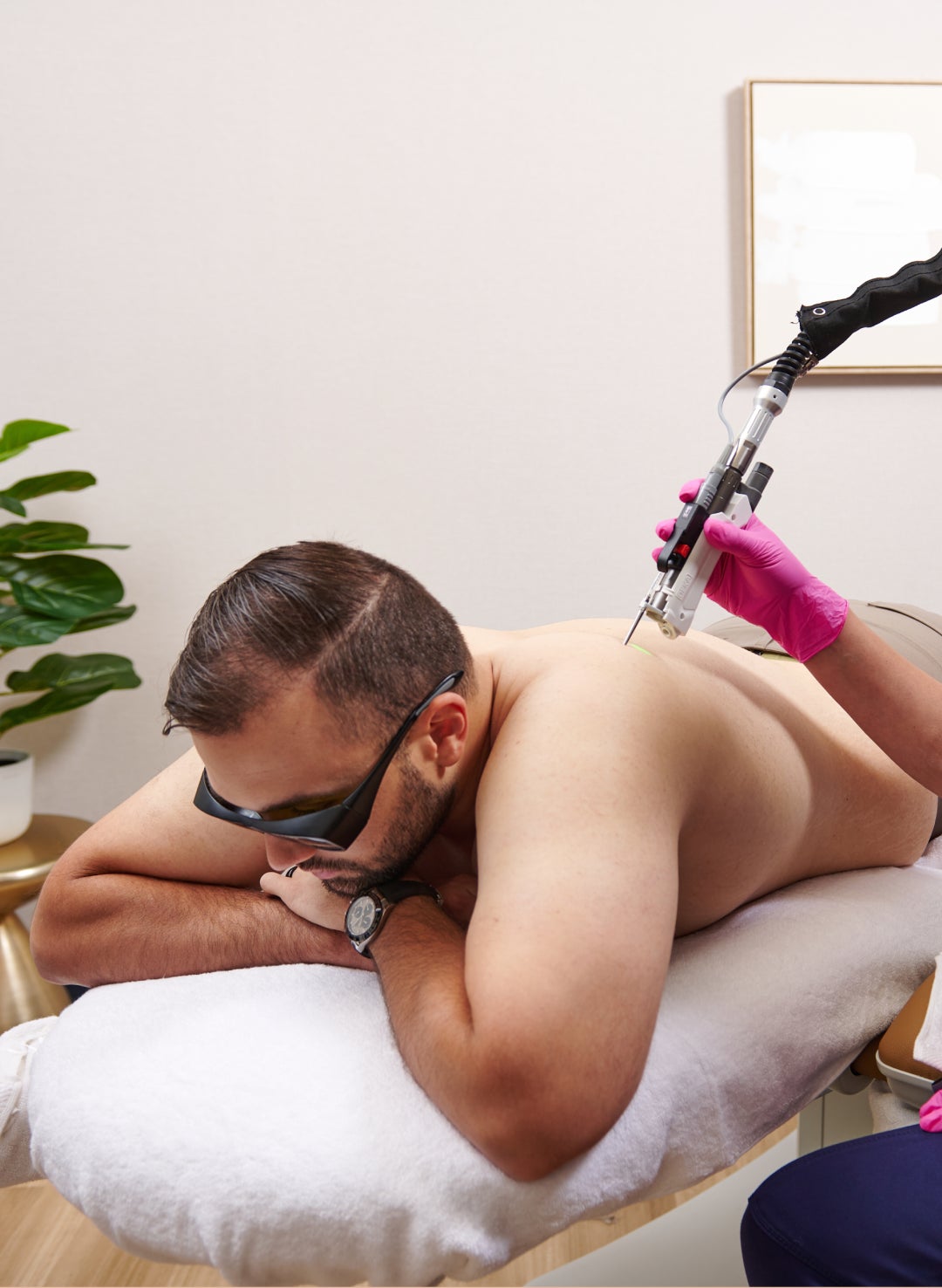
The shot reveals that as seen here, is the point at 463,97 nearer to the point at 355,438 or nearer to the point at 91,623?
the point at 355,438

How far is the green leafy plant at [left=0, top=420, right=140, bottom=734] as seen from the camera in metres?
1.92

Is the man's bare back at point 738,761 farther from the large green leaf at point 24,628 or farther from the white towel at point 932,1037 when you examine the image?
the large green leaf at point 24,628

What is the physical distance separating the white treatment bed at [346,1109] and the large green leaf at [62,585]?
1061mm

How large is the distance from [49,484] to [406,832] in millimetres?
1357

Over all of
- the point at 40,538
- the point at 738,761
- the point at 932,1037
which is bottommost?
the point at 932,1037

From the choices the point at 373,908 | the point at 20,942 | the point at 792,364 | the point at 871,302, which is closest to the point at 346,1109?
A: the point at 373,908

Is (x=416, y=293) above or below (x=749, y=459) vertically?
above

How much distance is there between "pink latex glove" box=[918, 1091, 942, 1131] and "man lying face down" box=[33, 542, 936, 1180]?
0.26m

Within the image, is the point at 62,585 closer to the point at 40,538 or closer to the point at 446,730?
the point at 40,538

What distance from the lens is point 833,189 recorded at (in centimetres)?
213

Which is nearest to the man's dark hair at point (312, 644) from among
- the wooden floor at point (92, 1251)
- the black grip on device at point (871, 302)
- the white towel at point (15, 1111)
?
the white towel at point (15, 1111)

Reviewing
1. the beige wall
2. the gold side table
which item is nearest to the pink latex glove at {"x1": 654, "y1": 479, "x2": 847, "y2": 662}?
the beige wall

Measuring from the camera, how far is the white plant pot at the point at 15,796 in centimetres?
196

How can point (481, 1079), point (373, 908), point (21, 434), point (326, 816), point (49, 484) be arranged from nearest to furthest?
point (481, 1079) → point (326, 816) → point (373, 908) → point (21, 434) → point (49, 484)
